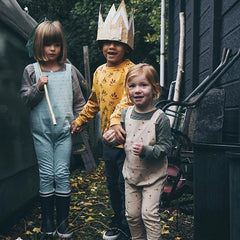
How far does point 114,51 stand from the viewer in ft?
9.62

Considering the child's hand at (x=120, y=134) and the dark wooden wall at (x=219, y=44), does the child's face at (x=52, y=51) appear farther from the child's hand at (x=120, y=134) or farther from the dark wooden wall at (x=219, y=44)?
the dark wooden wall at (x=219, y=44)

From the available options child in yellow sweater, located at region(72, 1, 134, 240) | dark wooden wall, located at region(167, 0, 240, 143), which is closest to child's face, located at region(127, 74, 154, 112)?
child in yellow sweater, located at region(72, 1, 134, 240)

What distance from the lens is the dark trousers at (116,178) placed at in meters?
2.94

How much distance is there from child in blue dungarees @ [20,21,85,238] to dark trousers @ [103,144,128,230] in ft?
1.06

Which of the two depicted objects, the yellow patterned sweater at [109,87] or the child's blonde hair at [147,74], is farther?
the yellow patterned sweater at [109,87]

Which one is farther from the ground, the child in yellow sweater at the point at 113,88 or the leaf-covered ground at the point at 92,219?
the child in yellow sweater at the point at 113,88

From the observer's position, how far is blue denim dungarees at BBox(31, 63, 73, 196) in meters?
3.03

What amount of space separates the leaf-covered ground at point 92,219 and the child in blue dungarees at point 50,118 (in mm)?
228

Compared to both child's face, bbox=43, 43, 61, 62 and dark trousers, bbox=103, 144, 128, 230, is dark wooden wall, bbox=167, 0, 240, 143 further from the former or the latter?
child's face, bbox=43, 43, 61, 62

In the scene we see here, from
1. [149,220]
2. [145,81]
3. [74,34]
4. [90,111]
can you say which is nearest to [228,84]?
[90,111]

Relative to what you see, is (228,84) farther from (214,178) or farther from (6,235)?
(6,235)

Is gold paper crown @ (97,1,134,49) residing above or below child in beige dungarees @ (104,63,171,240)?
above

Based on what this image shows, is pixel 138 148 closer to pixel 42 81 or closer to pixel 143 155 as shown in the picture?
pixel 143 155

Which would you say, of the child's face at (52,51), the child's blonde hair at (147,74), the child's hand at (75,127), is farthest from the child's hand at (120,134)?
the child's face at (52,51)
